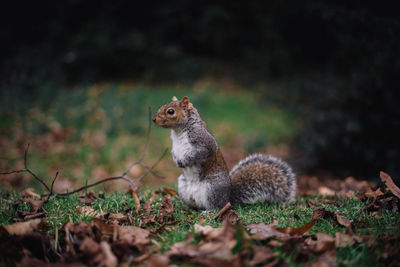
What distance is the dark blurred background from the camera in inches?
226

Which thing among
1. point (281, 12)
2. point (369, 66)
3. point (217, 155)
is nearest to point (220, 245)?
point (217, 155)

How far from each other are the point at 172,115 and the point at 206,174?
1.87 feet

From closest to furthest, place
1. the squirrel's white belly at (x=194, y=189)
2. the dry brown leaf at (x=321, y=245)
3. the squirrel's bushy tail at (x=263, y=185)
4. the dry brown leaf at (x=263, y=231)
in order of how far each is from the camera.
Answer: the dry brown leaf at (x=321, y=245)
the dry brown leaf at (x=263, y=231)
the squirrel's white belly at (x=194, y=189)
the squirrel's bushy tail at (x=263, y=185)

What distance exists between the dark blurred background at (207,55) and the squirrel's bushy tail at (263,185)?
296cm

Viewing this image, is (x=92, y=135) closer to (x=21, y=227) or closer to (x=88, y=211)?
(x=88, y=211)

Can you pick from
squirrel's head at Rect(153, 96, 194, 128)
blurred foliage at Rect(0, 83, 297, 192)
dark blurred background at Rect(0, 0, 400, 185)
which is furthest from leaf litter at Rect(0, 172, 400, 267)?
dark blurred background at Rect(0, 0, 400, 185)

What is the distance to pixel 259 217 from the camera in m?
2.36

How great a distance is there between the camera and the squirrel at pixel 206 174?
2.62 meters

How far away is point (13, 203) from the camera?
248 cm

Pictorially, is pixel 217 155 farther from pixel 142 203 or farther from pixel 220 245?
pixel 220 245

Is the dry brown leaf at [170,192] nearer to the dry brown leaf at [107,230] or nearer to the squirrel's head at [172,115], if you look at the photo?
the squirrel's head at [172,115]

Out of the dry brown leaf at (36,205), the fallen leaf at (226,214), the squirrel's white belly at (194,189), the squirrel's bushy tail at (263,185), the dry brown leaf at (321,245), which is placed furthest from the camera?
the squirrel's bushy tail at (263,185)

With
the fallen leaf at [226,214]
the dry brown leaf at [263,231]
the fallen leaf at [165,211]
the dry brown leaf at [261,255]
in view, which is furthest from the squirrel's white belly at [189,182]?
the dry brown leaf at [261,255]

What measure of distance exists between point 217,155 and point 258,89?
965 cm
